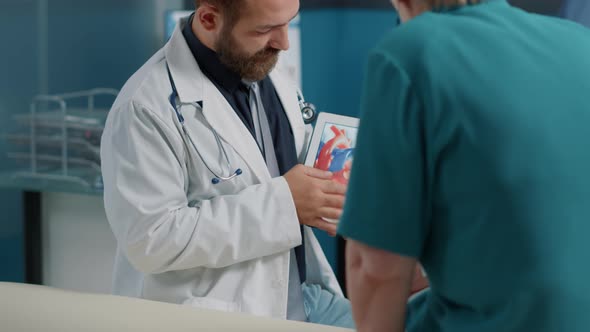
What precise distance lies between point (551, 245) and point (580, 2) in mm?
1831

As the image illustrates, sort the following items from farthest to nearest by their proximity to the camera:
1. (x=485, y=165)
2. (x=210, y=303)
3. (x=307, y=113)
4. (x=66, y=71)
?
(x=66, y=71), (x=307, y=113), (x=210, y=303), (x=485, y=165)

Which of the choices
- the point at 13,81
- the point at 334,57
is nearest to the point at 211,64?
the point at 13,81

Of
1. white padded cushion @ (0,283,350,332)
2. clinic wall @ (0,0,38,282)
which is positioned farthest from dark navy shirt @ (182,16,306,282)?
clinic wall @ (0,0,38,282)

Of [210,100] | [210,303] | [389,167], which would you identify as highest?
[389,167]

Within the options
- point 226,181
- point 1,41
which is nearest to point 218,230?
point 226,181

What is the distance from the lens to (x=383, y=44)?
3.17 feet

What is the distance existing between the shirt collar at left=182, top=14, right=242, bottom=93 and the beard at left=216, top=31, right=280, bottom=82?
13 millimetres

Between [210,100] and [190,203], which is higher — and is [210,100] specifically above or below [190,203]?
above

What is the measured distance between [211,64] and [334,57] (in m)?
2.37

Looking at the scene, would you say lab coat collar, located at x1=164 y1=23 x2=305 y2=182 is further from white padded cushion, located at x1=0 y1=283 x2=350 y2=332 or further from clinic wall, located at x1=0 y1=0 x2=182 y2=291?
clinic wall, located at x1=0 y1=0 x2=182 y2=291

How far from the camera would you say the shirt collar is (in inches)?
73.0

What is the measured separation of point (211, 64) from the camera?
6.08 ft

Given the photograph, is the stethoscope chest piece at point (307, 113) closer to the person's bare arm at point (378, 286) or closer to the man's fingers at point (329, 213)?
the man's fingers at point (329, 213)

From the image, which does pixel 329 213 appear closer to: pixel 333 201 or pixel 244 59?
pixel 333 201
